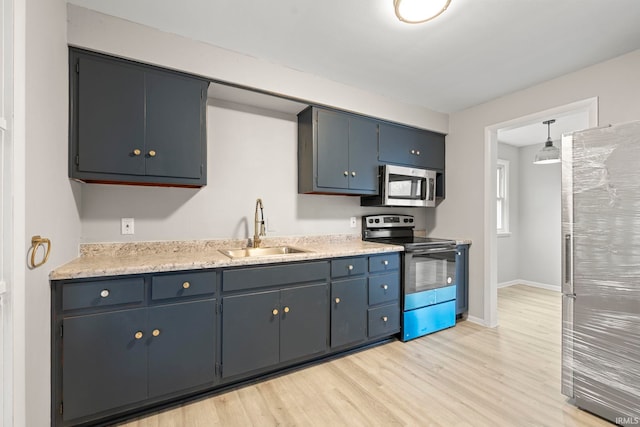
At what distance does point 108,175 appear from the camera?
1826mm

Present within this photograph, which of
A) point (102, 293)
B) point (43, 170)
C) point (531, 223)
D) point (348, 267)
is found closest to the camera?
point (43, 170)

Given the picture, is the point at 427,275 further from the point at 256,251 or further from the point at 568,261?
the point at 256,251

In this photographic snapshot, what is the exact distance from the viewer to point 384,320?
266cm

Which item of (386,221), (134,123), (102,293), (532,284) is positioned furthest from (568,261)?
(532,284)

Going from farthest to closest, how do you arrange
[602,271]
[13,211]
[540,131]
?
[540,131]
[602,271]
[13,211]

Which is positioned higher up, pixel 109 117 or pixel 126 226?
Answer: pixel 109 117

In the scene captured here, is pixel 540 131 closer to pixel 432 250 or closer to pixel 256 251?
pixel 432 250

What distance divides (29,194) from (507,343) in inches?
145

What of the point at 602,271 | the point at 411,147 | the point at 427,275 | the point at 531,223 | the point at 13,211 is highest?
the point at 411,147

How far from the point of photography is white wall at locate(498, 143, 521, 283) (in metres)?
4.98

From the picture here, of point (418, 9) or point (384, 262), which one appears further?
point (384, 262)

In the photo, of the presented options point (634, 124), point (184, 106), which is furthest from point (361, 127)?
point (634, 124)

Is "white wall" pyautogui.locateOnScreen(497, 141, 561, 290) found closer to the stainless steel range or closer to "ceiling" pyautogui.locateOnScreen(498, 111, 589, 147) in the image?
"ceiling" pyautogui.locateOnScreen(498, 111, 589, 147)

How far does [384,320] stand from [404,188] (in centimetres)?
143
